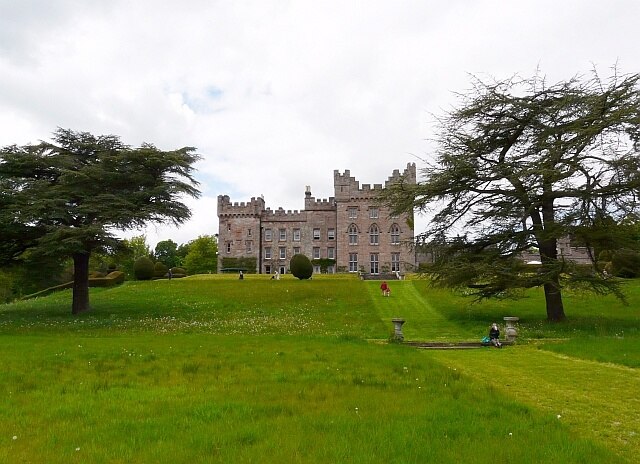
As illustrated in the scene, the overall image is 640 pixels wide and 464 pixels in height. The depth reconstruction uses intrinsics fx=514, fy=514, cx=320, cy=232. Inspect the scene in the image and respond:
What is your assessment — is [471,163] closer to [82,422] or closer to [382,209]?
[82,422]

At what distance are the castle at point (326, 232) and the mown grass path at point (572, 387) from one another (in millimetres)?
48764

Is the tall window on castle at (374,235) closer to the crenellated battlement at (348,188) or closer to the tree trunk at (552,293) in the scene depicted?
the crenellated battlement at (348,188)

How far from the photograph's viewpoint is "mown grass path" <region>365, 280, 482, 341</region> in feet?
65.0

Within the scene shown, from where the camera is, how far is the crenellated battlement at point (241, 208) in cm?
6831

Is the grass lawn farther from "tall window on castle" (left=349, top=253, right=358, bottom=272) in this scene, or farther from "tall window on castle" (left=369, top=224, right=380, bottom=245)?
"tall window on castle" (left=349, top=253, right=358, bottom=272)

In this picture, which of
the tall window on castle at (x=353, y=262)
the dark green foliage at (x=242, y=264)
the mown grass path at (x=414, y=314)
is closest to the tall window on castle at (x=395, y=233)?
the tall window on castle at (x=353, y=262)

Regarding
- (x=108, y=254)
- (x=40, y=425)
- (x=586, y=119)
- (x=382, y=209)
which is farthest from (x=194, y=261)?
(x=40, y=425)

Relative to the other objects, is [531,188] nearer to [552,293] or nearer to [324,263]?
[552,293]

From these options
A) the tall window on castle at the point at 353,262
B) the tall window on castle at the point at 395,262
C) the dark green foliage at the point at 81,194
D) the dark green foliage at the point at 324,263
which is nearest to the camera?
the dark green foliage at the point at 81,194

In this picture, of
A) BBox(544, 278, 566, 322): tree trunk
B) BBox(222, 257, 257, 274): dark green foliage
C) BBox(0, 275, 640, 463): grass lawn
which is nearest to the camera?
BBox(0, 275, 640, 463): grass lawn

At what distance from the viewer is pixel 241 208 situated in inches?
2697

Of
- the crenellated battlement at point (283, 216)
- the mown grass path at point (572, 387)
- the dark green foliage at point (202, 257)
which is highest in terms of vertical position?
the crenellated battlement at point (283, 216)

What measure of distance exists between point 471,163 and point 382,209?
136 feet

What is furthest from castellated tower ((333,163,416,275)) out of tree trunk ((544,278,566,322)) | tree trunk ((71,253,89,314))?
tree trunk ((544,278,566,322))
